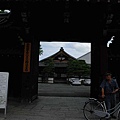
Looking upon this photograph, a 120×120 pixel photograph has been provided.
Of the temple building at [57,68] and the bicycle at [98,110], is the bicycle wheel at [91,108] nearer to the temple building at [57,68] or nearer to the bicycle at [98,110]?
the bicycle at [98,110]

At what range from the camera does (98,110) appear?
609 centimetres

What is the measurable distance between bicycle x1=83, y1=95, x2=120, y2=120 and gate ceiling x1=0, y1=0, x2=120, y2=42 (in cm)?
392

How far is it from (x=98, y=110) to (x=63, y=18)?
17.0ft

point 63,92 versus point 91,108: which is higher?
point 91,108

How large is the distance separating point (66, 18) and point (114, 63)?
4.30m

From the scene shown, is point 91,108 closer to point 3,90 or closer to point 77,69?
point 3,90

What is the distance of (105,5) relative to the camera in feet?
25.7

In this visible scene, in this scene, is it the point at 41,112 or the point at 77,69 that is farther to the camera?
the point at 77,69

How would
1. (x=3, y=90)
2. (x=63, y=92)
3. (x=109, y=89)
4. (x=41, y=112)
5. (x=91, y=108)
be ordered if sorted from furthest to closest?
(x=63, y=92) → (x=41, y=112) → (x=3, y=90) → (x=109, y=89) → (x=91, y=108)

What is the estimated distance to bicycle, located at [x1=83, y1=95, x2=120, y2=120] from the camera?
591cm

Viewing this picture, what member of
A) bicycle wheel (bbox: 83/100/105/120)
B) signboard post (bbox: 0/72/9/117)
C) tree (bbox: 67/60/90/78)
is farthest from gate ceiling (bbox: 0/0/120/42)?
tree (bbox: 67/60/90/78)

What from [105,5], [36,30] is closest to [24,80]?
[36,30]

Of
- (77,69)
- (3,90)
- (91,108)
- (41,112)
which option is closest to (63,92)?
(41,112)

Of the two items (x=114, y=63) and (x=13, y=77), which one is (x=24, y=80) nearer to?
(x=13, y=77)
